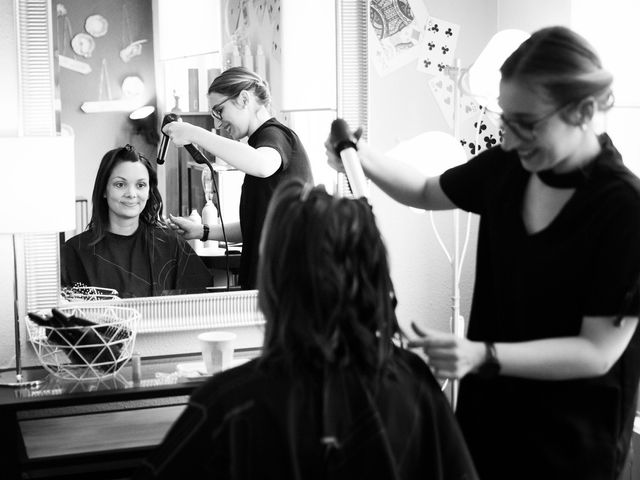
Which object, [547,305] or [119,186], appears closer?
[547,305]

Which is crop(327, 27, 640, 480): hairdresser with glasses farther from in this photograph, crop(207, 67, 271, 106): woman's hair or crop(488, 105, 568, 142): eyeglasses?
crop(207, 67, 271, 106): woman's hair

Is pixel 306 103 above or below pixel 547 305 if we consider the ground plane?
above

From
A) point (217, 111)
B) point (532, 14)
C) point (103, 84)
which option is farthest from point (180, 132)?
point (532, 14)

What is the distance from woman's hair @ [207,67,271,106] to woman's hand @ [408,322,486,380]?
121 centimetres

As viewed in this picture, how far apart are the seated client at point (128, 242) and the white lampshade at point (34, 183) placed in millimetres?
227

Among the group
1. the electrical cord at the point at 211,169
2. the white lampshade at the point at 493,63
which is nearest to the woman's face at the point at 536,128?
the white lampshade at the point at 493,63

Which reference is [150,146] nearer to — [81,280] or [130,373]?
[81,280]

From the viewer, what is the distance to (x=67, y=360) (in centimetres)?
234

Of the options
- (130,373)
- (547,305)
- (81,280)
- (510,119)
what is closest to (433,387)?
(547,305)

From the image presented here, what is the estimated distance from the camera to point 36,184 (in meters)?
2.04

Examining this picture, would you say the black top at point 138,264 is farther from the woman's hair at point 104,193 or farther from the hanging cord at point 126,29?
the hanging cord at point 126,29

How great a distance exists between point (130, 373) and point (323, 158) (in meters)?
0.82

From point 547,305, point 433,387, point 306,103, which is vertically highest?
point 306,103

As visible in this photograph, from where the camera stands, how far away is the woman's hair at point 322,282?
122 cm
